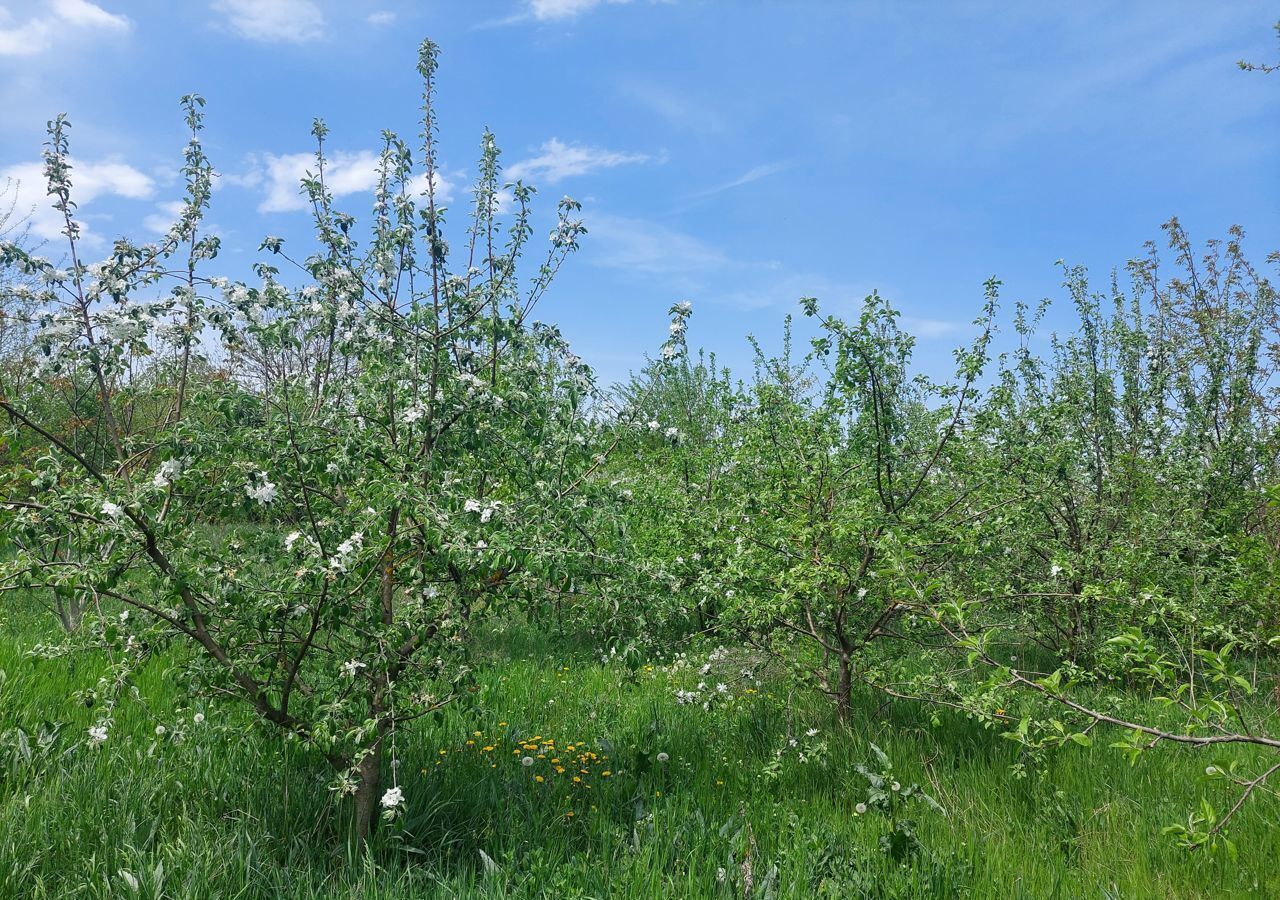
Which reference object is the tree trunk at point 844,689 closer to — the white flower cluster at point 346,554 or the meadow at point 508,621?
the meadow at point 508,621

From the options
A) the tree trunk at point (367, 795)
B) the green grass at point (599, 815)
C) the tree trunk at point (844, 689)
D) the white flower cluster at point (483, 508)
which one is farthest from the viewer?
the tree trunk at point (844, 689)

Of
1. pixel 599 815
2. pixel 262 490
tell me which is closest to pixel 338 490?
pixel 262 490

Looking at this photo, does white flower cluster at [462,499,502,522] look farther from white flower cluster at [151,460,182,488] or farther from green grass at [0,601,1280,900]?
white flower cluster at [151,460,182,488]

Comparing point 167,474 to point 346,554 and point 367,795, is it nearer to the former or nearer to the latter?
point 346,554

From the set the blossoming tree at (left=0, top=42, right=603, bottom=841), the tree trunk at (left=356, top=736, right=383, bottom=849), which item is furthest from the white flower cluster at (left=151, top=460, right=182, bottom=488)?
the tree trunk at (left=356, top=736, right=383, bottom=849)

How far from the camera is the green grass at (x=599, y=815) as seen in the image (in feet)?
11.7

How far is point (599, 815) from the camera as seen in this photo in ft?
14.0

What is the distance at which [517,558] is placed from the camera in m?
3.40

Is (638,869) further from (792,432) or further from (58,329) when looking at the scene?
(58,329)

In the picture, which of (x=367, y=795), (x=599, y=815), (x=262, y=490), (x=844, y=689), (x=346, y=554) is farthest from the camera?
(x=844, y=689)

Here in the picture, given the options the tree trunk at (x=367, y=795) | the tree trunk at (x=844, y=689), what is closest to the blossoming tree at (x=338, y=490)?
the tree trunk at (x=367, y=795)

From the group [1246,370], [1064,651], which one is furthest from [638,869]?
[1246,370]

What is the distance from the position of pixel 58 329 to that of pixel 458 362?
2.18 m

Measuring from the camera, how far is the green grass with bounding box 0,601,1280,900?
358cm
